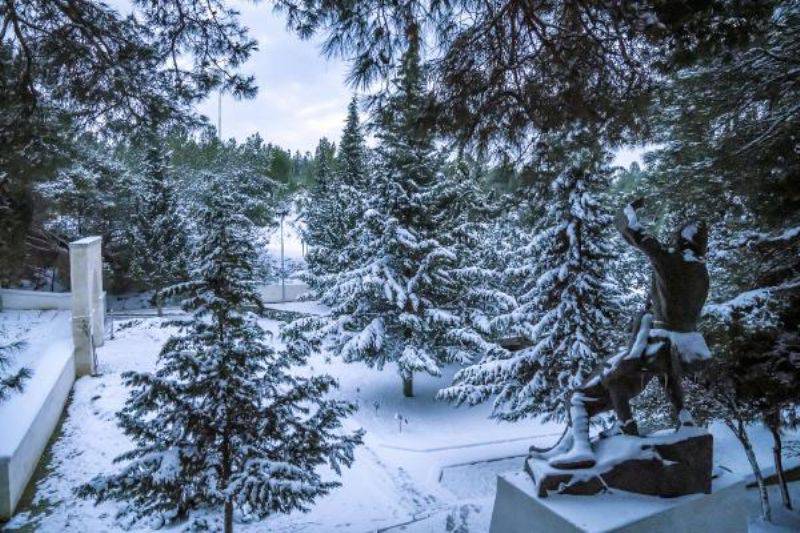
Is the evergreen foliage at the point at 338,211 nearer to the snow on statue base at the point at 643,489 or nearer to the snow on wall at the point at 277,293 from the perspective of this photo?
the snow on wall at the point at 277,293

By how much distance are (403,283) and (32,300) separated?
14831mm

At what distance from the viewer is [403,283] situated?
15.3m

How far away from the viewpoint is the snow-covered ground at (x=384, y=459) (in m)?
7.82

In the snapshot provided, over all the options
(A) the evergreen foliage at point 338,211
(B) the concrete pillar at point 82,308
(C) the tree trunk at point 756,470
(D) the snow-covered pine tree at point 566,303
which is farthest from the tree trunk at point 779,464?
(B) the concrete pillar at point 82,308

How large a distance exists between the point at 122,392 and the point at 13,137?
9.92 m

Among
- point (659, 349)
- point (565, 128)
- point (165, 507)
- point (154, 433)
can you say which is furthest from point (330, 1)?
point (165, 507)

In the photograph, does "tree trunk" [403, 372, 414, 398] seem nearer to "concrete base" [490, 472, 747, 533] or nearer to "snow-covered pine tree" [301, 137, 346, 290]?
"snow-covered pine tree" [301, 137, 346, 290]

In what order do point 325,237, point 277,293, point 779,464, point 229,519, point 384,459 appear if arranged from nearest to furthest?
point 229,519 < point 779,464 < point 384,459 < point 325,237 < point 277,293

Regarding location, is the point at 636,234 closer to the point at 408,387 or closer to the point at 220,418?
the point at 220,418

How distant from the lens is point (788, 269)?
7.08 m

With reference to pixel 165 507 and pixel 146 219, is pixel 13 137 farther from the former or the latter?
pixel 146 219

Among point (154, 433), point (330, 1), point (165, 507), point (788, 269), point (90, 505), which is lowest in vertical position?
point (90, 505)

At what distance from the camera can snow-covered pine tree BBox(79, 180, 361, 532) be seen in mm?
5387

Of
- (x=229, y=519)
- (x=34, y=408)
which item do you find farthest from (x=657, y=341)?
(x=34, y=408)
